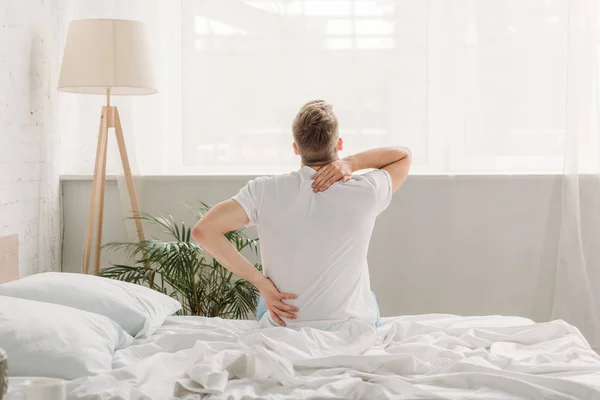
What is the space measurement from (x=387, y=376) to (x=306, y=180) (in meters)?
0.70

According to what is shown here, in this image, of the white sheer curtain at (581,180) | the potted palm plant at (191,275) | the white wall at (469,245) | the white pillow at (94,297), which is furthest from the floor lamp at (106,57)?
the white sheer curtain at (581,180)

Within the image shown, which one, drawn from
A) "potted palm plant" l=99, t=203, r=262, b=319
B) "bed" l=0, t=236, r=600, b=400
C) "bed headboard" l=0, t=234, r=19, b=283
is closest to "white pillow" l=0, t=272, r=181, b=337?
"bed" l=0, t=236, r=600, b=400

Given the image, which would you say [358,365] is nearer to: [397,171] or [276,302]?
[276,302]

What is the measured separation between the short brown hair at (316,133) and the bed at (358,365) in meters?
0.51

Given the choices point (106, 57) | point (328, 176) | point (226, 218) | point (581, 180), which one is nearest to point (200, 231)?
point (226, 218)

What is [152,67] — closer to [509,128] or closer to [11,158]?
[11,158]

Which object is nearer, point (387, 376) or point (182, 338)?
point (387, 376)

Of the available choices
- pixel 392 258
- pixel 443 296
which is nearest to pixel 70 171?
pixel 392 258

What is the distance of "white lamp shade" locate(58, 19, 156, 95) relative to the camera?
3568 millimetres

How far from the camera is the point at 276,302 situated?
243 cm

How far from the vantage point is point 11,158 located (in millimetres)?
3480

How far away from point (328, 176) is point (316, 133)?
0.48 feet

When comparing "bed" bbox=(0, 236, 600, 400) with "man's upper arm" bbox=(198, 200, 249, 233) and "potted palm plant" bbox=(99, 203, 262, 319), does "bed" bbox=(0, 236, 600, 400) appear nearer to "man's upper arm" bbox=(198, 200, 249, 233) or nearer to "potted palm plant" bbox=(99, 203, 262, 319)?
"man's upper arm" bbox=(198, 200, 249, 233)

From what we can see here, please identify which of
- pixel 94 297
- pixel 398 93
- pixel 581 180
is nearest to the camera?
pixel 94 297
